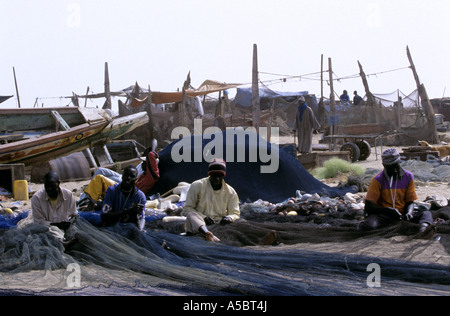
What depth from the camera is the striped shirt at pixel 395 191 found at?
6324mm

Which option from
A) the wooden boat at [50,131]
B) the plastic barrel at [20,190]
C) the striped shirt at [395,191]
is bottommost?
the plastic barrel at [20,190]

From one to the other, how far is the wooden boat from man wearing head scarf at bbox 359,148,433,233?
9.75 metres

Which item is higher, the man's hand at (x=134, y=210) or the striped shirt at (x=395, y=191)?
the striped shirt at (x=395, y=191)

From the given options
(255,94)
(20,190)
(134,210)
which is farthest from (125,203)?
(255,94)

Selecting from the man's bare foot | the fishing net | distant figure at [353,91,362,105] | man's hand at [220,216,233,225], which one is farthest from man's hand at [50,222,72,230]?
distant figure at [353,91,362,105]

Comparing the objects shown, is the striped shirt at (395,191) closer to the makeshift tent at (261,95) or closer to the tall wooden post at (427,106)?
the tall wooden post at (427,106)

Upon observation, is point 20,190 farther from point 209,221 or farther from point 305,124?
point 305,124

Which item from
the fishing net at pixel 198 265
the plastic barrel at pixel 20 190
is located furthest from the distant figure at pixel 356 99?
the fishing net at pixel 198 265

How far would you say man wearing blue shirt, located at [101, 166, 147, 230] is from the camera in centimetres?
609

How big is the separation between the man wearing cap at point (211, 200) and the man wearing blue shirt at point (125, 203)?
0.56 metres

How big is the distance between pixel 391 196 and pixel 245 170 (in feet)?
13.9

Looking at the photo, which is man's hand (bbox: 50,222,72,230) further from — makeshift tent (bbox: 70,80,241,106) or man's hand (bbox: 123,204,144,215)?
makeshift tent (bbox: 70,80,241,106)

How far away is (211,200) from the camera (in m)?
6.53

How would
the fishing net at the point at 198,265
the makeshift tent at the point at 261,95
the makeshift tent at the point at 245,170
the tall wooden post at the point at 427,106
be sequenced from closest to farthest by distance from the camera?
1. the fishing net at the point at 198,265
2. the makeshift tent at the point at 245,170
3. the tall wooden post at the point at 427,106
4. the makeshift tent at the point at 261,95
